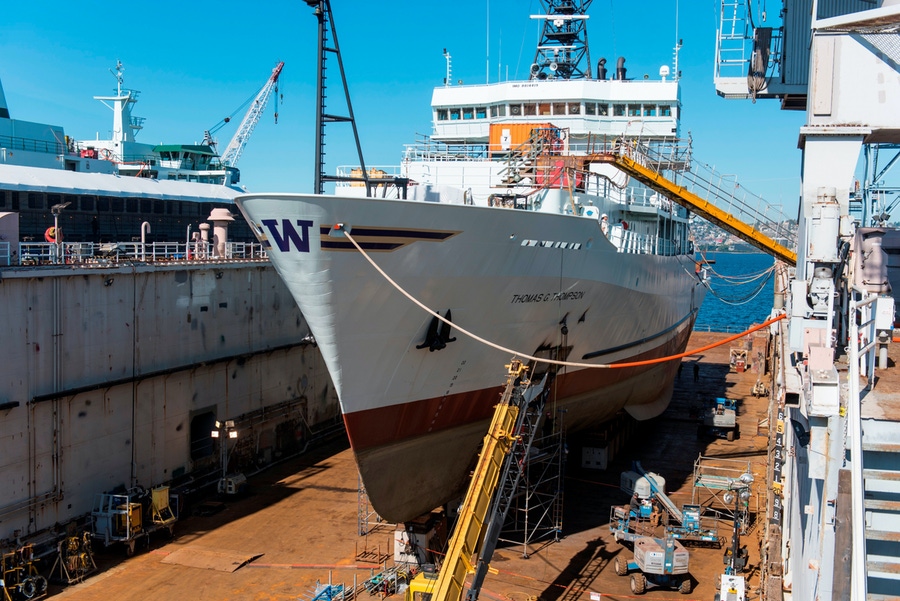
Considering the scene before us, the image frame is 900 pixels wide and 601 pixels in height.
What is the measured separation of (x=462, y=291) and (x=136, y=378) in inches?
323

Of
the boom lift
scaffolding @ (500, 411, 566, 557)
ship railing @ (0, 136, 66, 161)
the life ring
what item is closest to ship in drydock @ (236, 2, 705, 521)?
scaffolding @ (500, 411, 566, 557)

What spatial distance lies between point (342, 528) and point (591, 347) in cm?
661

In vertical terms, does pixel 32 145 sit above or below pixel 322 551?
above

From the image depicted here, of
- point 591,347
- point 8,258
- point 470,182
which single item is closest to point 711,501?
point 591,347

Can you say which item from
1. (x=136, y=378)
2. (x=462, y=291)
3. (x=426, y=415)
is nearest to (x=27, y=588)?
(x=136, y=378)

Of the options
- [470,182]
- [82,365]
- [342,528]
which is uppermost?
[470,182]

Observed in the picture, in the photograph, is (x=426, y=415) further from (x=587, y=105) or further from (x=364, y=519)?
(x=587, y=105)

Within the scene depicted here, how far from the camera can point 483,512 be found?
10.7 meters

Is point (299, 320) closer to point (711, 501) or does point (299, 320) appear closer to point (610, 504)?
point (610, 504)

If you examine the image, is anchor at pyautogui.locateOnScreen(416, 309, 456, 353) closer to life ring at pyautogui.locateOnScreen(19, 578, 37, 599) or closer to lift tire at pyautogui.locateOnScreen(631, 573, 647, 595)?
lift tire at pyautogui.locateOnScreen(631, 573, 647, 595)

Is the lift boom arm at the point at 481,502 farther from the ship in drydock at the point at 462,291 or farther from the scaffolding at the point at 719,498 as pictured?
the scaffolding at the point at 719,498

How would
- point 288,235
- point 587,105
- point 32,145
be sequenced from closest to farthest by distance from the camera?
point 288,235
point 587,105
point 32,145

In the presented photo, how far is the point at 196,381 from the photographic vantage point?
18.2m

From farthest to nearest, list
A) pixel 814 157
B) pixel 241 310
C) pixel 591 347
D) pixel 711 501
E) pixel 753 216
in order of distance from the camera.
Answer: pixel 241 310 < pixel 753 216 < pixel 711 501 < pixel 591 347 < pixel 814 157
